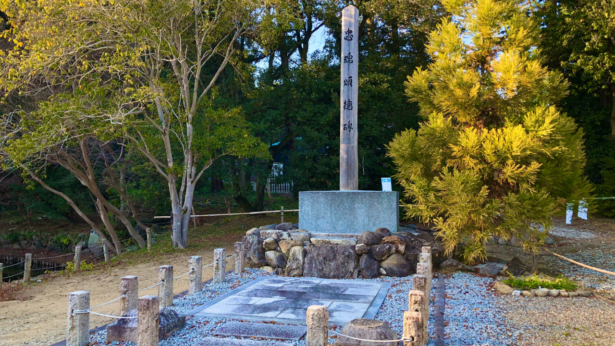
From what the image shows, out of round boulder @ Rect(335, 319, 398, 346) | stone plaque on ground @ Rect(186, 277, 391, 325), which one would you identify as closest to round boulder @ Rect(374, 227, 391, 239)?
stone plaque on ground @ Rect(186, 277, 391, 325)

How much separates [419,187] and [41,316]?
7.11m

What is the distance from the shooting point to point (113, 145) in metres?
18.7

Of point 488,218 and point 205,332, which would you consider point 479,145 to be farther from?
point 205,332

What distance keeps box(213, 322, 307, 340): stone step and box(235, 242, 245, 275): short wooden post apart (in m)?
3.35

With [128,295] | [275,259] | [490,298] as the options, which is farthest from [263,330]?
[275,259]

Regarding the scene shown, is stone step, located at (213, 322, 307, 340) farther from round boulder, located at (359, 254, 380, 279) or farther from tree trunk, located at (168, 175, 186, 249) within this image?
tree trunk, located at (168, 175, 186, 249)

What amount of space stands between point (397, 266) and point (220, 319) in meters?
3.83

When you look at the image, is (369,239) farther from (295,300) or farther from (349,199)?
(295,300)

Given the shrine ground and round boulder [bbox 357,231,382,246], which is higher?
round boulder [bbox 357,231,382,246]

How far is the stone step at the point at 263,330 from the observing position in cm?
527

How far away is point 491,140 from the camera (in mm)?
8203

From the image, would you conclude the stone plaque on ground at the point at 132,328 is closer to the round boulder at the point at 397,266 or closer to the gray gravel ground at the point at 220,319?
the gray gravel ground at the point at 220,319

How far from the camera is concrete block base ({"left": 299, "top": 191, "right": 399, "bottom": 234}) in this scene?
9281 mm

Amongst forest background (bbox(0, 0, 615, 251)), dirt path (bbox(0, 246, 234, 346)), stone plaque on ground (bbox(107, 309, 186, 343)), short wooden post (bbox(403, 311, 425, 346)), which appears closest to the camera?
short wooden post (bbox(403, 311, 425, 346))
